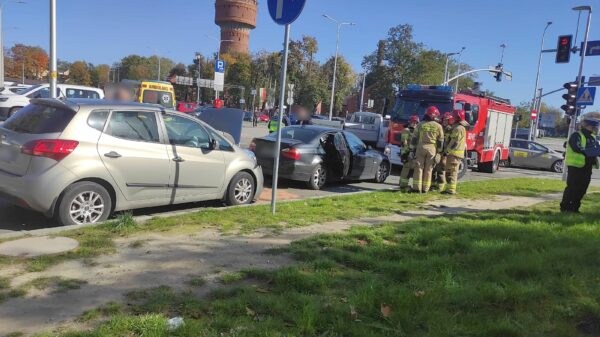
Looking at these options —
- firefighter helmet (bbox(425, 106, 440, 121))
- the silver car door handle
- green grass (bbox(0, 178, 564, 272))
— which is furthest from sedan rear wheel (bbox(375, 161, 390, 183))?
the silver car door handle

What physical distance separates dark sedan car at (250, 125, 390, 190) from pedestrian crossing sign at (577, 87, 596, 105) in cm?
1007

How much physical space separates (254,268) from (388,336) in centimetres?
167

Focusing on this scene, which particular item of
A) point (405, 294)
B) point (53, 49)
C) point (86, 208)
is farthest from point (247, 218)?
point (53, 49)

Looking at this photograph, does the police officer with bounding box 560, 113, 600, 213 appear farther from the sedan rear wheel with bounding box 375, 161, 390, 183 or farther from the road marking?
the road marking

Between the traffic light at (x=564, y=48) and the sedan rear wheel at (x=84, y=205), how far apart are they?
23118 mm

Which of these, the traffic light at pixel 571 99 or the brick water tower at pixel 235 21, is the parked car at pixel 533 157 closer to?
the traffic light at pixel 571 99

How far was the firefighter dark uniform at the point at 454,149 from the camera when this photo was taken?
1066 cm

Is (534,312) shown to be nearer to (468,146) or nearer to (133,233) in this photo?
(133,233)

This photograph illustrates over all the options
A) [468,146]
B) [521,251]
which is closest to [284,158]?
[521,251]

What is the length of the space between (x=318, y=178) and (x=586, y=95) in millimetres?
12237

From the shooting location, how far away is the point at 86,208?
615 centimetres

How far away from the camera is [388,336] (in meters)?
3.27

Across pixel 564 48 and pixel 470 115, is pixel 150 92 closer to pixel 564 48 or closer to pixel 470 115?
pixel 470 115

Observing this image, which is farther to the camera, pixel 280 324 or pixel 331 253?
pixel 331 253
